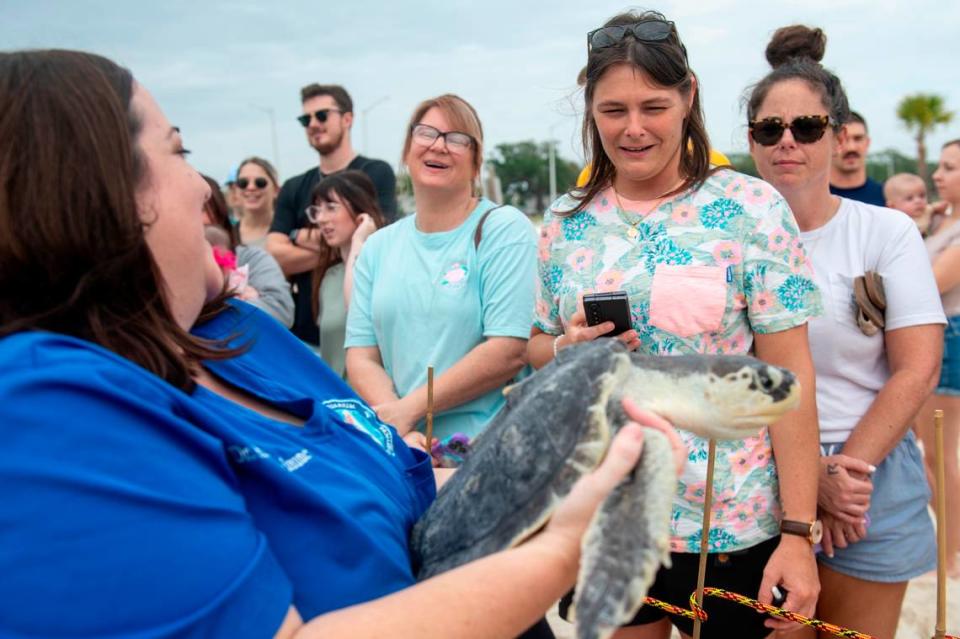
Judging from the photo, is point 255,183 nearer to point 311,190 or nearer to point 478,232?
point 311,190

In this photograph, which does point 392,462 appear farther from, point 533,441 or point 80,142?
point 80,142

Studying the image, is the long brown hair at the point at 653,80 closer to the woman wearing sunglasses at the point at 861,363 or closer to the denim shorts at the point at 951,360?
the woman wearing sunglasses at the point at 861,363

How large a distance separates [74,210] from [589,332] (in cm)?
96

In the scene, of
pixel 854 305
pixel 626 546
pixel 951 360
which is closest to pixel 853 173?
pixel 951 360

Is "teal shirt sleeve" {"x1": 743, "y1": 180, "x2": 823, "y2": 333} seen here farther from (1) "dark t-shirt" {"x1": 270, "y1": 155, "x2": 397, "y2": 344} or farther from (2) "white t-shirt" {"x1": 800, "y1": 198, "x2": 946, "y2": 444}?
(1) "dark t-shirt" {"x1": 270, "y1": 155, "x2": 397, "y2": 344}

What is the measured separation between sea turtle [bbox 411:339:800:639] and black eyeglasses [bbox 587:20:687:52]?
0.84m

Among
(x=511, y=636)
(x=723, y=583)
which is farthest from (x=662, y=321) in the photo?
(x=511, y=636)

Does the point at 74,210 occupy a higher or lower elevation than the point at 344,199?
higher

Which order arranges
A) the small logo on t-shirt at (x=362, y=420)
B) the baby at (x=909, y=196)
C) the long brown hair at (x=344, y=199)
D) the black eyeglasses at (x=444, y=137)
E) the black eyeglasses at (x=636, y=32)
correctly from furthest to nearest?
the baby at (x=909, y=196)
the long brown hair at (x=344, y=199)
the black eyeglasses at (x=444, y=137)
the black eyeglasses at (x=636, y=32)
the small logo on t-shirt at (x=362, y=420)

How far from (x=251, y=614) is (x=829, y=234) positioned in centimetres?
164

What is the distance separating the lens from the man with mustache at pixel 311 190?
3.58m

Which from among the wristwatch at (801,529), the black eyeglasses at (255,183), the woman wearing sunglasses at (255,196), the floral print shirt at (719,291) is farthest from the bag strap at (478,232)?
the black eyeglasses at (255,183)

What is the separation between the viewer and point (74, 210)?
0.82m

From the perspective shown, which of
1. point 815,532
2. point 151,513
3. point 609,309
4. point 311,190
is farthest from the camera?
point 311,190
